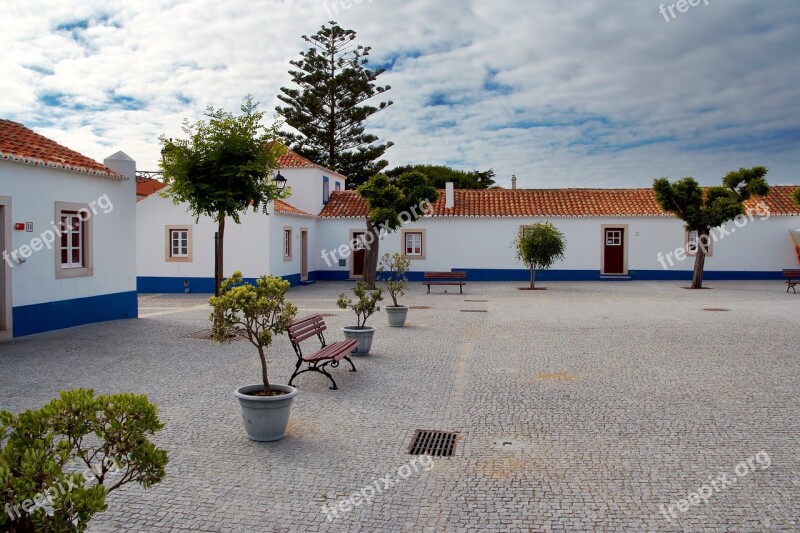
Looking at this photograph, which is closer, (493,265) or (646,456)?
(646,456)

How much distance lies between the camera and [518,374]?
8422 mm

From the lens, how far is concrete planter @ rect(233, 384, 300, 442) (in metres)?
5.49

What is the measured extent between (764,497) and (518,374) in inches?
165

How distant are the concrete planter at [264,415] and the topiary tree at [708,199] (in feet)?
65.0

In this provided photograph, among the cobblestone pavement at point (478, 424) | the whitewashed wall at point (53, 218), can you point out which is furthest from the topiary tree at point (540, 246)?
the whitewashed wall at point (53, 218)

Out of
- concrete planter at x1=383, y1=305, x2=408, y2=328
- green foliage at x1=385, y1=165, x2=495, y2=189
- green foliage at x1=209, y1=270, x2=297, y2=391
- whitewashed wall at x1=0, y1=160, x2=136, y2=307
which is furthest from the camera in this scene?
green foliage at x1=385, y1=165, x2=495, y2=189

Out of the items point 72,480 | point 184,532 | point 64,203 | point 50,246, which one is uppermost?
point 64,203

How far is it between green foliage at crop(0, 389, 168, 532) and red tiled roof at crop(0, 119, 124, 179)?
915cm

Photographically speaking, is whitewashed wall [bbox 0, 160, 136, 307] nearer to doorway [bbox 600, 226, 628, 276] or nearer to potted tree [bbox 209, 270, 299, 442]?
potted tree [bbox 209, 270, 299, 442]

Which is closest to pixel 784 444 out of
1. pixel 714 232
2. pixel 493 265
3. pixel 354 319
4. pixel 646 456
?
pixel 646 456

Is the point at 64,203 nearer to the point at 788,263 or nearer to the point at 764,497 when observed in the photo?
the point at 764,497

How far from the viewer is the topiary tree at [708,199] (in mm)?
22125

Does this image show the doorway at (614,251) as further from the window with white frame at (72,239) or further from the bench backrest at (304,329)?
the window with white frame at (72,239)

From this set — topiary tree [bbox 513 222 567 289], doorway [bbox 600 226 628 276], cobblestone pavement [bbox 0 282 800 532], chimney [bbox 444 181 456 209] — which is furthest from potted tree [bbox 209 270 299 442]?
doorway [bbox 600 226 628 276]
